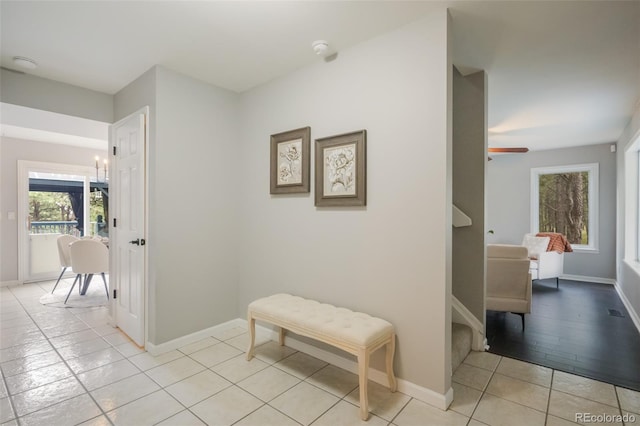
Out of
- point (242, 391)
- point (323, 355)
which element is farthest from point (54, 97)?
point (323, 355)

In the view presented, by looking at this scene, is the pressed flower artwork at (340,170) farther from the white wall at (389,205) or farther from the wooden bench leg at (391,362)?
the wooden bench leg at (391,362)

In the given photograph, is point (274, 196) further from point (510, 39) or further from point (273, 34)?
point (510, 39)

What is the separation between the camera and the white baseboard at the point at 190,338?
8.97 feet

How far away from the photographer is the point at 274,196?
3.04 meters

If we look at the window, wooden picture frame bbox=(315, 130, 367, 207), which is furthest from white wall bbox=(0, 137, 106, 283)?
the window

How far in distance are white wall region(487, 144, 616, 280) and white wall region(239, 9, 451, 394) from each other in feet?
14.9

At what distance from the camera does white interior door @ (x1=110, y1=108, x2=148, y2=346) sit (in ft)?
9.30

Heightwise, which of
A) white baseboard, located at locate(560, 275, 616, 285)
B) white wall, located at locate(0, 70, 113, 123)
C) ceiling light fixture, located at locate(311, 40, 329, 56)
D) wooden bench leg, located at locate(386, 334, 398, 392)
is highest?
ceiling light fixture, located at locate(311, 40, 329, 56)

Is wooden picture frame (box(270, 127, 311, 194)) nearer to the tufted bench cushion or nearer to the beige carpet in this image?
the tufted bench cushion

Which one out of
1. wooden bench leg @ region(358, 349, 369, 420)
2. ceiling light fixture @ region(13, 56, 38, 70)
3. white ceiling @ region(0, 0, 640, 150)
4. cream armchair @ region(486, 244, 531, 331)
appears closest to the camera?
wooden bench leg @ region(358, 349, 369, 420)

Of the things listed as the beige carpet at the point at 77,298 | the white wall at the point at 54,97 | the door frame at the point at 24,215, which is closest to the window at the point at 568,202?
the white wall at the point at 54,97

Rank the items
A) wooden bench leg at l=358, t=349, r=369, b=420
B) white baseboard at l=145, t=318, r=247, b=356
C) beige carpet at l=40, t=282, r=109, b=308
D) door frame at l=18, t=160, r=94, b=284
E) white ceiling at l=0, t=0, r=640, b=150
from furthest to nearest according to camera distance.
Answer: door frame at l=18, t=160, r=94, b=284, beige carpet at l=40, t=282, r=109, b=308, white baseboard at l=145, t=318, r=247, b=356, white ceiling at l=0, t=0, r=640, b=150, wooden bench leg at l=358, t=349, r=369, b=420

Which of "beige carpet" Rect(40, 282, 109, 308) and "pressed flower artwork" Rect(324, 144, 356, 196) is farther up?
"pressed flower artwork" Rect(324, 144, 356, 196)

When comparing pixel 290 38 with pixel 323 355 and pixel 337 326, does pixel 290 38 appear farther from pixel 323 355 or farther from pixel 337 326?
pixel 323 355
